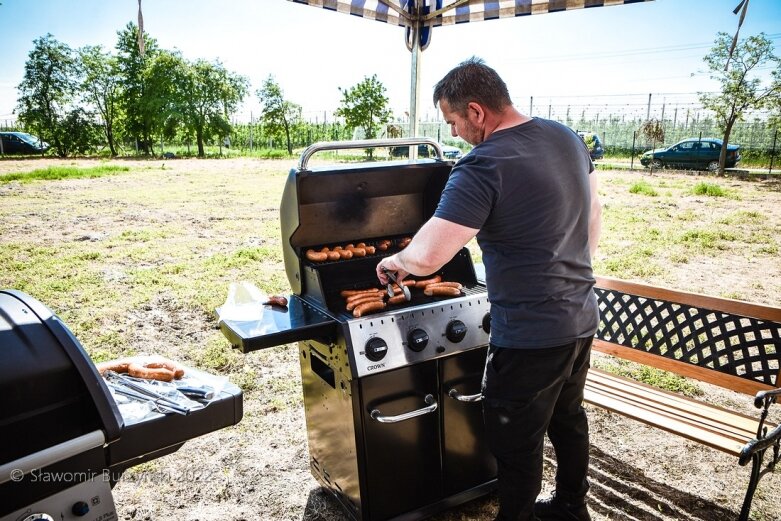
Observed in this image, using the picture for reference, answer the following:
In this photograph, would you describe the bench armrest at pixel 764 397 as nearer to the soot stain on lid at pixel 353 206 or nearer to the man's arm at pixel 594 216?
the man's arm at pixel 594 216

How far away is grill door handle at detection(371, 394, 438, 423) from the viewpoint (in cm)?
198

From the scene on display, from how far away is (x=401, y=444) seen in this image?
85.1 inches

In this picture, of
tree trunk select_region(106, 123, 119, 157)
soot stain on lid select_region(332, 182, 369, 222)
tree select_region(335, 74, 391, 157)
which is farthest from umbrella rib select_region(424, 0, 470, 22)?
tree select_region(335, 74, 391, 157)

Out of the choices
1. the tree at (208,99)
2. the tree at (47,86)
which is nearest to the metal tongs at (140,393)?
the tree at (47,86)

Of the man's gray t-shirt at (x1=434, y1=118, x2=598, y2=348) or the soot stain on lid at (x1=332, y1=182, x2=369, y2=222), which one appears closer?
the man's gray t-shirt at (x1=434, y1=118, x2=598, y2=348)

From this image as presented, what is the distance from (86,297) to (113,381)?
4379mm

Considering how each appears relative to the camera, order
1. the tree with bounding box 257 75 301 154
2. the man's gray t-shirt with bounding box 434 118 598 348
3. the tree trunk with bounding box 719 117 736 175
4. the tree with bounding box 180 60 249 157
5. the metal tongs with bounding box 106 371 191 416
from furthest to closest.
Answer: the tree with bounding box 257 75 301 154 < the tree with bounding box 180 60 249 157 < the tree trunk with bounding box 719 117 736 175 < the man's gray t-shirt with bounding box 434 118 598 348 < the metal tongs with bounding box 106 371 191 416

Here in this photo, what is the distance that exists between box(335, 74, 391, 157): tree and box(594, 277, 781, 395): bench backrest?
17206 millimetres

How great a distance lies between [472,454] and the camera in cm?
240

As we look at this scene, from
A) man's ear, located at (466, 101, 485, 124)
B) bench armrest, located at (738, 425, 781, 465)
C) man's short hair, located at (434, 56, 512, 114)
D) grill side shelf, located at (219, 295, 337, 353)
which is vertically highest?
man's short hair, located at (434, 56, 512, 114)

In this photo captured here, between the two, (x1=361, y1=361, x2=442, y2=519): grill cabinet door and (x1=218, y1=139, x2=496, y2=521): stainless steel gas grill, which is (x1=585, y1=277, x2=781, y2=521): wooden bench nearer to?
(x1=218, y1=139, x2=496, y2=521): stainless steel gas grill

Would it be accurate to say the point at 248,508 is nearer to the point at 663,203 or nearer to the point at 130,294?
the point at 130,294

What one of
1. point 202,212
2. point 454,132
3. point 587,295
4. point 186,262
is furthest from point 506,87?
point 202,212

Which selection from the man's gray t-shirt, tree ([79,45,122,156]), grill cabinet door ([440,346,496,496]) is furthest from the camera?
tree ([79,45,122,156])
